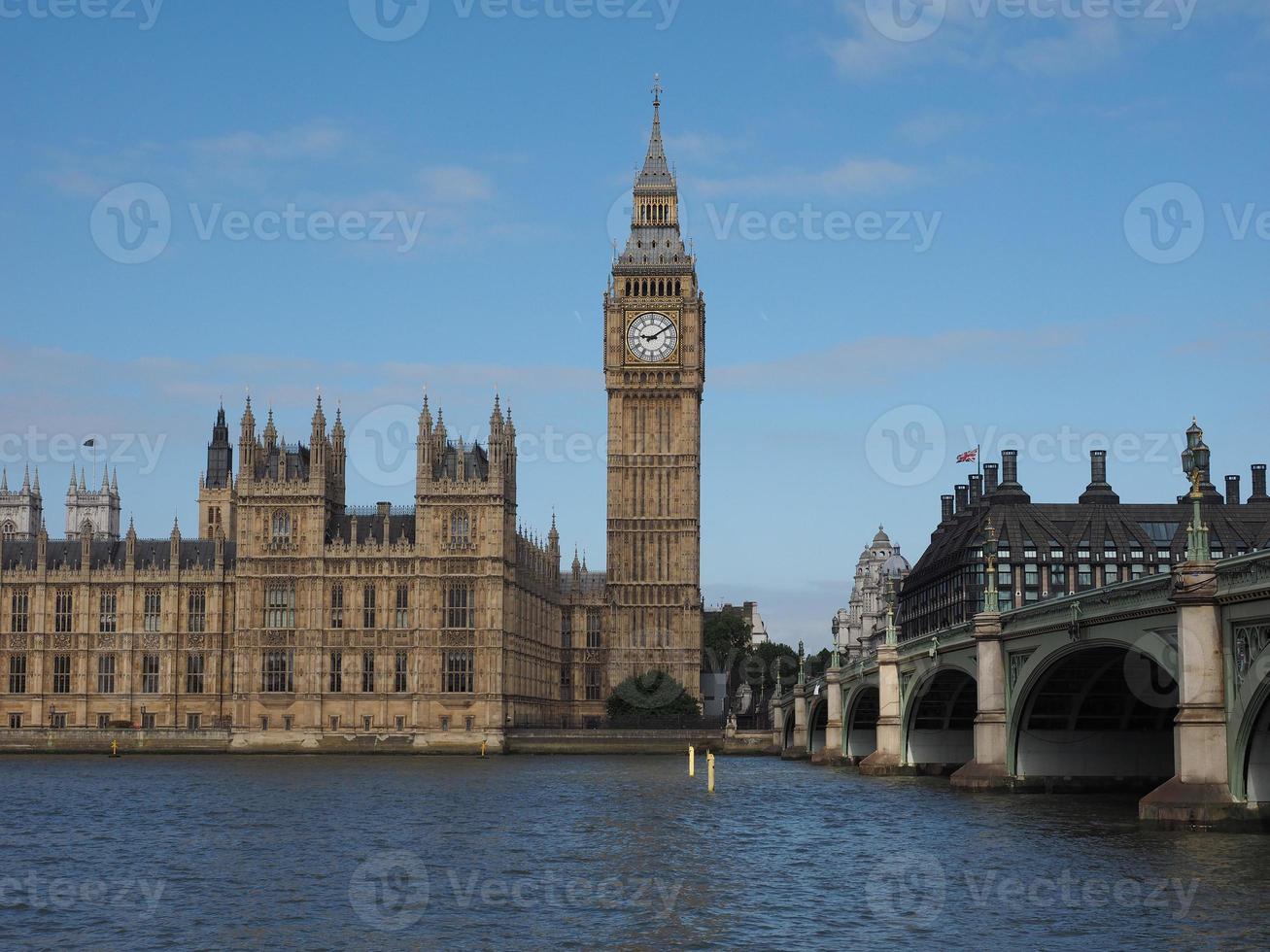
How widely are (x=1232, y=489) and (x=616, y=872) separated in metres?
124

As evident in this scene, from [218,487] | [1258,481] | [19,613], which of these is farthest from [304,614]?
[1258,481]

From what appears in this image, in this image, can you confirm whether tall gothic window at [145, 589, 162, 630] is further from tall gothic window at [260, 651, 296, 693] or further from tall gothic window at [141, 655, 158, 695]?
tall gothic window at [260, 651, 296, 693]

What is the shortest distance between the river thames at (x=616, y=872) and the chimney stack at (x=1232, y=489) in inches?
3587

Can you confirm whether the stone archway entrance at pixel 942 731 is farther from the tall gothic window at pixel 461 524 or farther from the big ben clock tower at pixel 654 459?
the big ben clock tower at pixel 654 459

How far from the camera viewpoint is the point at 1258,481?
154 meters

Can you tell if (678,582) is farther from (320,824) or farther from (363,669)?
(320,824)

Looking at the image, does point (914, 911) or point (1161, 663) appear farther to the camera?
point (1161, 663)

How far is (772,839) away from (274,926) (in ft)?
73.9

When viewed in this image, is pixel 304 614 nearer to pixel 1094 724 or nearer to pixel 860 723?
pixel 860 723

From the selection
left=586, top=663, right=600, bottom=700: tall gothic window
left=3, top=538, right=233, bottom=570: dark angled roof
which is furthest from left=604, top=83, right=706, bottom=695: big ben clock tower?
left=3, top=538, right=233, bottom=570: dark angled roof

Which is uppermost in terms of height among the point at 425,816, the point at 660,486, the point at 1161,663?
the point at 660,486

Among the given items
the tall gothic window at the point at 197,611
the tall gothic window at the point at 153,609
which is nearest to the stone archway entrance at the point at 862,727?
the tall gothic window at the point at 197,611

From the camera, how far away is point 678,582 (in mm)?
152375

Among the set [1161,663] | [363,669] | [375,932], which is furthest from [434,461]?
[375,932]
